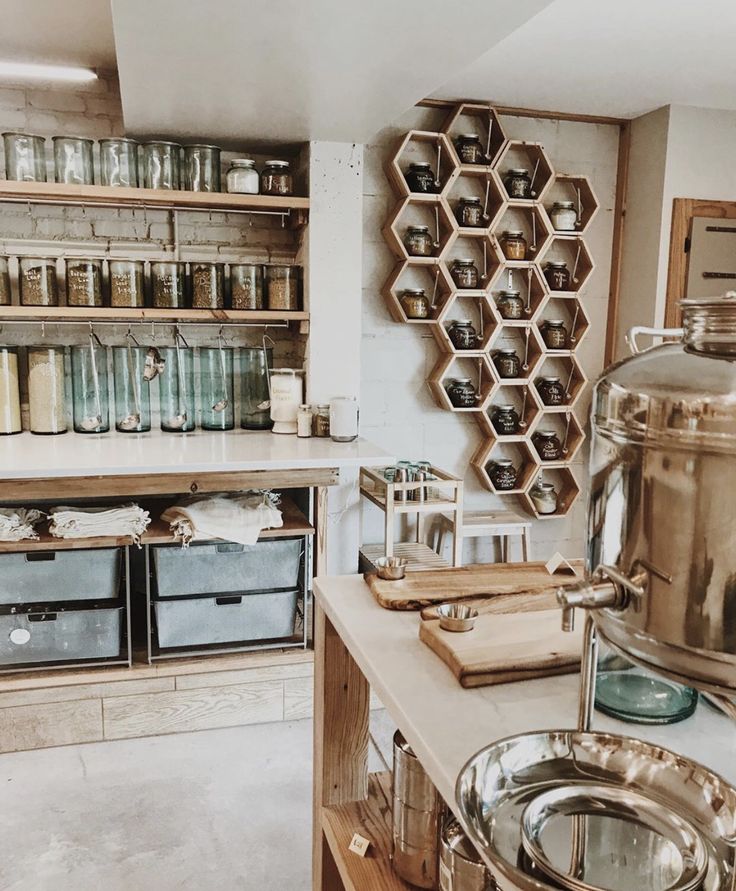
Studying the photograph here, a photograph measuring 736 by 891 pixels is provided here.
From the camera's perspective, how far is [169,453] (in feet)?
9.01

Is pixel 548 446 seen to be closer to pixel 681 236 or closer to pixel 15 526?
pixel 681 236

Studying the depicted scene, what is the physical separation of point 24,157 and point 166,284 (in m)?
0.68

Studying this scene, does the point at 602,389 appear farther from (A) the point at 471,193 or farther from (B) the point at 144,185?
(A) the point at 471,193

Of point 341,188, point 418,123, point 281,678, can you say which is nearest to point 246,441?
point 281,678

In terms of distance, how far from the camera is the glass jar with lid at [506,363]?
3.82m

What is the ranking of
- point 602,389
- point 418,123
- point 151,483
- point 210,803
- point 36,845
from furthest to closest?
1. point 418,123
2. point 151,483
3. point 210,803
4. point 36,845
5. point 602,389

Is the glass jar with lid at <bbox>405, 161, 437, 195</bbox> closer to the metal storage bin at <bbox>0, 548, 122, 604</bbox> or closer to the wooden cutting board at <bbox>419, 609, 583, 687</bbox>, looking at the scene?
the metal storage bin at <bbox>0, 548, 122, 604</bbox>

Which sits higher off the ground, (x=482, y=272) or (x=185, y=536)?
(x=482, y=272)

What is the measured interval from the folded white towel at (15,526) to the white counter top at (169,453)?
184 mm

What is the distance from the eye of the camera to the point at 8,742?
8.46 ft

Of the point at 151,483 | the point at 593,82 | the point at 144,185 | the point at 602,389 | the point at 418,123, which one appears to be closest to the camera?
the point at 602,389

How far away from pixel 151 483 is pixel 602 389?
1.93 m

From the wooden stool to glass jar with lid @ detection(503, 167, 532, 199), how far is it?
1549 millimetres

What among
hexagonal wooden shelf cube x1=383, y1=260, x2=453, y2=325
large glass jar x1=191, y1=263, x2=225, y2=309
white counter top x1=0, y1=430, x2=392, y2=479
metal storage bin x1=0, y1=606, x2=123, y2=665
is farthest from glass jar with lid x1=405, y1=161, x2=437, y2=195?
metal storage bin x1=0, y1=606, x2=123, y2=665
